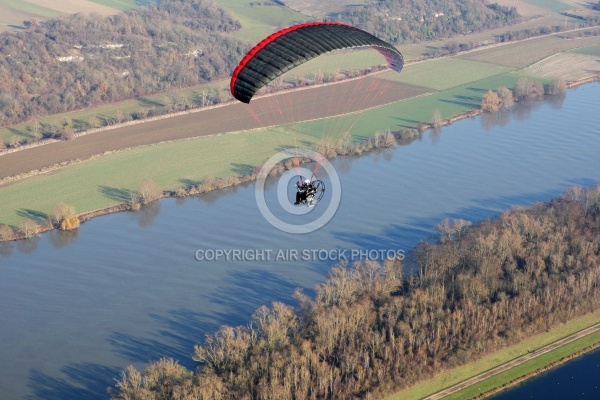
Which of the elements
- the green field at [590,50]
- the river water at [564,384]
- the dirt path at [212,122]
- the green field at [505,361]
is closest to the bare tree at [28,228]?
the dirt path at [212,122]

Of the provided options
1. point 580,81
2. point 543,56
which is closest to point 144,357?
point 580,81

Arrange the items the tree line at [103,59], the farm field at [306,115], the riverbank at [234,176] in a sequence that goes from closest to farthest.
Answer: the riverbank at [234,176] → the farm field at [306,115] → the tree line at [103,59]

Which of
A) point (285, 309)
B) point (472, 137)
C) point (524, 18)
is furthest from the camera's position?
point (524, 18)

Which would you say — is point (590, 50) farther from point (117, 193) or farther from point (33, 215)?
point (33, 215)

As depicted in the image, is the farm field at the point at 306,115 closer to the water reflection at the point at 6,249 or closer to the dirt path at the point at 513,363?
the water reflection at the point at 6,249

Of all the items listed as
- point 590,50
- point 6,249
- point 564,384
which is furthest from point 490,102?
point 6,249

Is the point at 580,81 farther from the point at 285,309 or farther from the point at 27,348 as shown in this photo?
the point at 27,348
